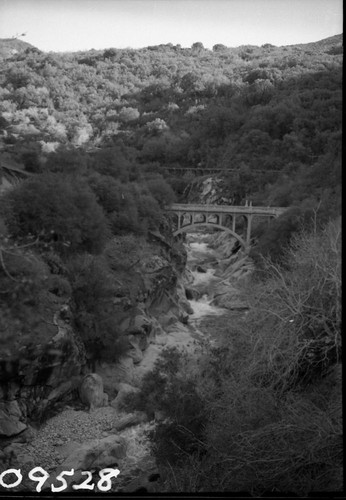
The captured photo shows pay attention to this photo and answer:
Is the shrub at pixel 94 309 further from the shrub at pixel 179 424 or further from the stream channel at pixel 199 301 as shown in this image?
the shrub at pixel 179 424

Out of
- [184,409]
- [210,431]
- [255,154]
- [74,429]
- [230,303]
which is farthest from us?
[255,154]

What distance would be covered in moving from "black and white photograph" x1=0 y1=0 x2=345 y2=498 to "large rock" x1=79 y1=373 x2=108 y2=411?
0.03 metres

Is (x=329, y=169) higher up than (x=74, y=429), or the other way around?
(x=329, y=169)

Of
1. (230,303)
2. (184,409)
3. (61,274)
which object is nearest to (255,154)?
(230,303)

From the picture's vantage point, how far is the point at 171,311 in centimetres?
1858

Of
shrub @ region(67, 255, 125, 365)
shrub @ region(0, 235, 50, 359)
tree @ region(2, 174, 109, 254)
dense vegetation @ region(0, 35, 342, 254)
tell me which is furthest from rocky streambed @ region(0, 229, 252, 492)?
dense vegetation @ region(0, 35, 342, 254)

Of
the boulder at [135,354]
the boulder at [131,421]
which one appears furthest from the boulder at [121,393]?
the boulder at [135,354]

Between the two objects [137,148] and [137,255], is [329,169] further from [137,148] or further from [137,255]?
[137,148]

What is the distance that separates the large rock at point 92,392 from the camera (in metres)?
11.4

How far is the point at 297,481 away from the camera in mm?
4836

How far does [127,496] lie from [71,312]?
423 inches

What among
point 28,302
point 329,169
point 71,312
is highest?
point 329,169

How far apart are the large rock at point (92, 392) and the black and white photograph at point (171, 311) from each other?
0.03 meters

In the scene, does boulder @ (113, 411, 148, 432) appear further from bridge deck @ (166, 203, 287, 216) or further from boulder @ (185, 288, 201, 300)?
bridge deck @ (166, 203, 287, 216)
